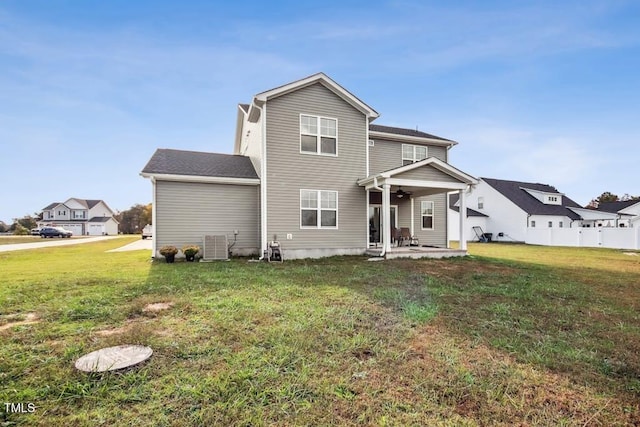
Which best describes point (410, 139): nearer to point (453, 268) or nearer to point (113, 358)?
point (453, 268)

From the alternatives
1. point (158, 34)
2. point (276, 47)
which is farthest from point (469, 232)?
point (158, 34)

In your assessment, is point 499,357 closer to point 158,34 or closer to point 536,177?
point 158,34

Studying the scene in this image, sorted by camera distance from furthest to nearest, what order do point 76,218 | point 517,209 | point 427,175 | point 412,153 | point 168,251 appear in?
point 76,218 → point 517,209 → point 412,153 → point 427,175 → point 168,251

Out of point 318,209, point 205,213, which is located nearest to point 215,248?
point 205,213

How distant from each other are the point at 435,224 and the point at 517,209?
16.4 metres

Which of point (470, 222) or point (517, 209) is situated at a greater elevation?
point (517, 209)

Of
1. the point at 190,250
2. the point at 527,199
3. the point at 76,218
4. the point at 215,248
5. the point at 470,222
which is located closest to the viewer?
the point at 190,250

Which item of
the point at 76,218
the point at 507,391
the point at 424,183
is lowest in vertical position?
the point at 507,391

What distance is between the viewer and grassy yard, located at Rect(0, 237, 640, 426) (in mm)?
2422

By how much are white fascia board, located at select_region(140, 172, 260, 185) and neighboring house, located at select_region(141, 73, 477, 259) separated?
0.11ft

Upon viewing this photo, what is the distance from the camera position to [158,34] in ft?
37.6

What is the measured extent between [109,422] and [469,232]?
98.2 ft

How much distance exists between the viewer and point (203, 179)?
1155 centimetres

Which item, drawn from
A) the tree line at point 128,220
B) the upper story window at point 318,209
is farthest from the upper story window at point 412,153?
the tree line at point 128,220
